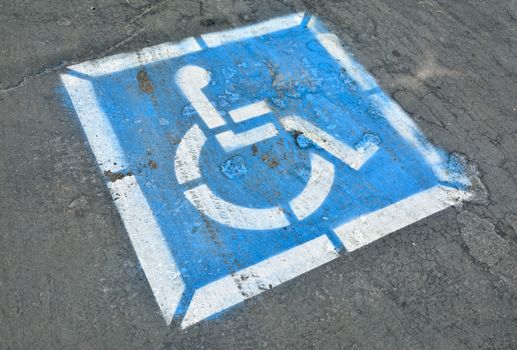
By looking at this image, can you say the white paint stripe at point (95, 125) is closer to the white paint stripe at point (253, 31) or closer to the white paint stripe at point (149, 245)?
the white paint stripe at point (149, 245)

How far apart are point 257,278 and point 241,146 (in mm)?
1152

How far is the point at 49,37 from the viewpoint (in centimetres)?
427

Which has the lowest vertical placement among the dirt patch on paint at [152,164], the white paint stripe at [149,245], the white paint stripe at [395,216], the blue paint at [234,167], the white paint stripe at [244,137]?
the white paint stripe at [149,245]

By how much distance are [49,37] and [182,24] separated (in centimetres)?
126

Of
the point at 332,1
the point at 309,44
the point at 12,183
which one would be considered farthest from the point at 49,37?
the point at 332,1

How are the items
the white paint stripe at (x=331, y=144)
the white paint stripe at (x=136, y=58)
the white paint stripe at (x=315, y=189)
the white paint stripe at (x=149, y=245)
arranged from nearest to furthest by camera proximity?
the white paint stripe at (x=149, y=245), the white paint stripe at (x=315, y=189), the white paint stripe at (x=331, y=144), the white paint stripe at (x=136, y=58)

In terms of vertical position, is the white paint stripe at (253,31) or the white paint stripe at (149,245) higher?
the white paint stripe at (253,31)

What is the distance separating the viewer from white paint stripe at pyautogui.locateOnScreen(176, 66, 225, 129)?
391 cm

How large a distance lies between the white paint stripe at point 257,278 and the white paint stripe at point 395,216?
20cm

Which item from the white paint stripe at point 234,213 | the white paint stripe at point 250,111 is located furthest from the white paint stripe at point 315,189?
the white paint stripe at point 250,111

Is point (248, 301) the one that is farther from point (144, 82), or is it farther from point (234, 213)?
point (144, 82)

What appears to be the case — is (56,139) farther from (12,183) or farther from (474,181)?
(474,181)

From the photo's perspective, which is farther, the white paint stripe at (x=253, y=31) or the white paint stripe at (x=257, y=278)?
the white paint stripe at (x=253, y=31)

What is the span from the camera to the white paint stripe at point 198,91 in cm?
391
